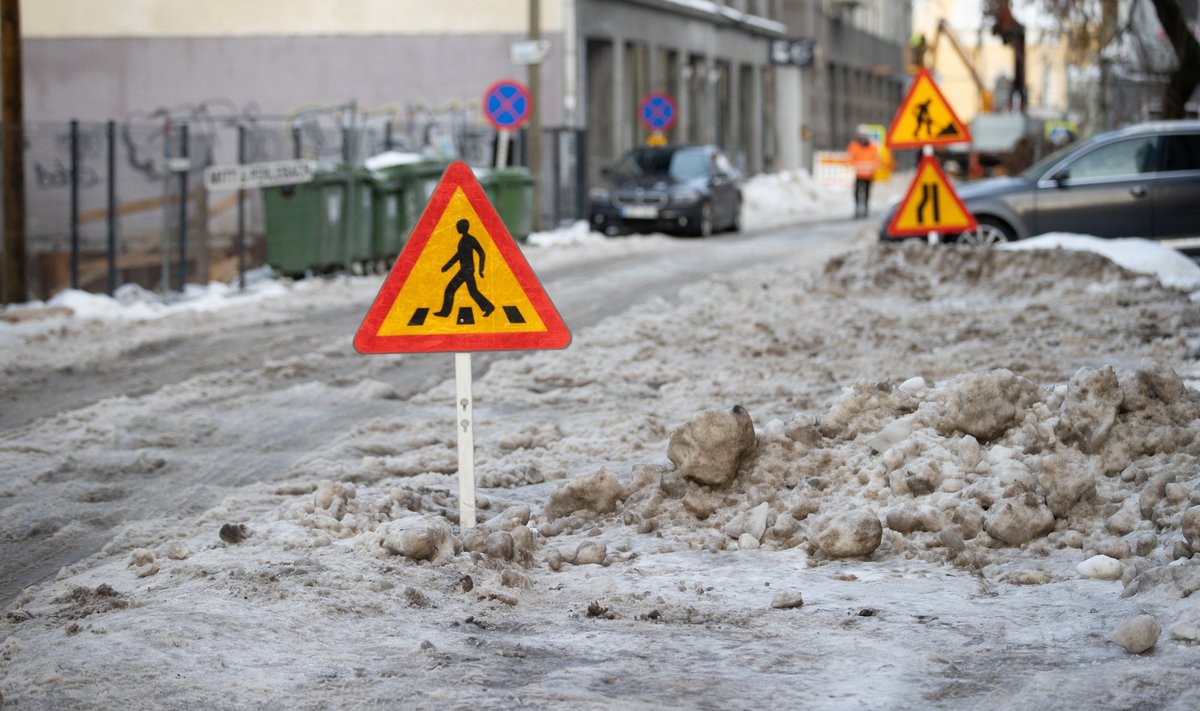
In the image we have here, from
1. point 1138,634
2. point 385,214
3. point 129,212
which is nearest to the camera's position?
point 1138,634

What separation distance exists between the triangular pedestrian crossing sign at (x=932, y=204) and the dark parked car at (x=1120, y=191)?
4118mm

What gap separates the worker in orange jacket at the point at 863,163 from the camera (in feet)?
114

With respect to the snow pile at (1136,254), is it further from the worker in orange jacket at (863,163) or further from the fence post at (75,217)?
the worker in orange jacket at (863,163)

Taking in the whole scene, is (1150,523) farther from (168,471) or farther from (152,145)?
(152,145)

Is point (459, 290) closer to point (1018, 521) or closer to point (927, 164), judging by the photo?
point (1018, 521)

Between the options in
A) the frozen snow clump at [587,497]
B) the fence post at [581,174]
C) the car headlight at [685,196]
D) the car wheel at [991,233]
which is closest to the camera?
the frozen snow clump at [587,497]

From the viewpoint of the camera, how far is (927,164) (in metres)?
14.5

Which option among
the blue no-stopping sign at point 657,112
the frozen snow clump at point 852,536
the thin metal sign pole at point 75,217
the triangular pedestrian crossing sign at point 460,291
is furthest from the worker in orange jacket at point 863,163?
the frozen snow clump at point 852,536

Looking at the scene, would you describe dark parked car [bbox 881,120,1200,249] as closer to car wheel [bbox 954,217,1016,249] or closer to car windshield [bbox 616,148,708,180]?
car wheel [bbox 954,217,1016,249]

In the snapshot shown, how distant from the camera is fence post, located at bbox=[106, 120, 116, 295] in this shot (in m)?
18.2

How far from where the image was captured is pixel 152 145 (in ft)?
65.9

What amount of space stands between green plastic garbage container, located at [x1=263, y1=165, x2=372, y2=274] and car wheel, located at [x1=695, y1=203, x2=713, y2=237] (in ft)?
32.0

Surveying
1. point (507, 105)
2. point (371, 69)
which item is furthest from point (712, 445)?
point (371, 69)

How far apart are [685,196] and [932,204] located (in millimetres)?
15121
